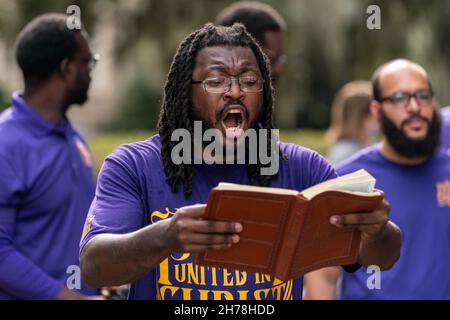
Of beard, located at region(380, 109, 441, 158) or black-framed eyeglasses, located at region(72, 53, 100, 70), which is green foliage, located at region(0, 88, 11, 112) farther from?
beard, located at region(380, 109, 441, 158)

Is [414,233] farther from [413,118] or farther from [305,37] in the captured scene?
[305,37]

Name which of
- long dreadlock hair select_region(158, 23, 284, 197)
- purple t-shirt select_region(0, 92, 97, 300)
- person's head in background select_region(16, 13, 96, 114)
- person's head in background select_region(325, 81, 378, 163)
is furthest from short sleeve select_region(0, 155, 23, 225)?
person's head in background select_region(325, 81, 378, 163)

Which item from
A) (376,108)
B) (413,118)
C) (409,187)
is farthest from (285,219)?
(376,108)

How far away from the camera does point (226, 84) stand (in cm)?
286

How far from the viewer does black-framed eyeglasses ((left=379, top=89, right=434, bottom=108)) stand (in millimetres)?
4804

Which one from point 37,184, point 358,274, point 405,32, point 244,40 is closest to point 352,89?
point 358,274

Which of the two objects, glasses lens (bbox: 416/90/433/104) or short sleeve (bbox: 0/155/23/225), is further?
glasses lens (bbox: 416/90/433/104)

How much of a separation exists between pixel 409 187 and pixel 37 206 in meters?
1.91

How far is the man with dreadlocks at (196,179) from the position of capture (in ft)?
8.73

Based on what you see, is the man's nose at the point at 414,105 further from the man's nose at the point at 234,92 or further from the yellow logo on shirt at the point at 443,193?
the man's nose at the point at 234,92

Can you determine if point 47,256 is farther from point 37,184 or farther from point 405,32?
point 405,32

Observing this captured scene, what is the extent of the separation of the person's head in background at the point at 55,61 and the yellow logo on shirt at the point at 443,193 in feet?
6.39

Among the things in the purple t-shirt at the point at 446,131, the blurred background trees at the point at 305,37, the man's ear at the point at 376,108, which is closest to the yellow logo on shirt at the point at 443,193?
the purple t-shirt at the point at 446,131

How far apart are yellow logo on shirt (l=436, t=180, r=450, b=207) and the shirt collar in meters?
1.97
